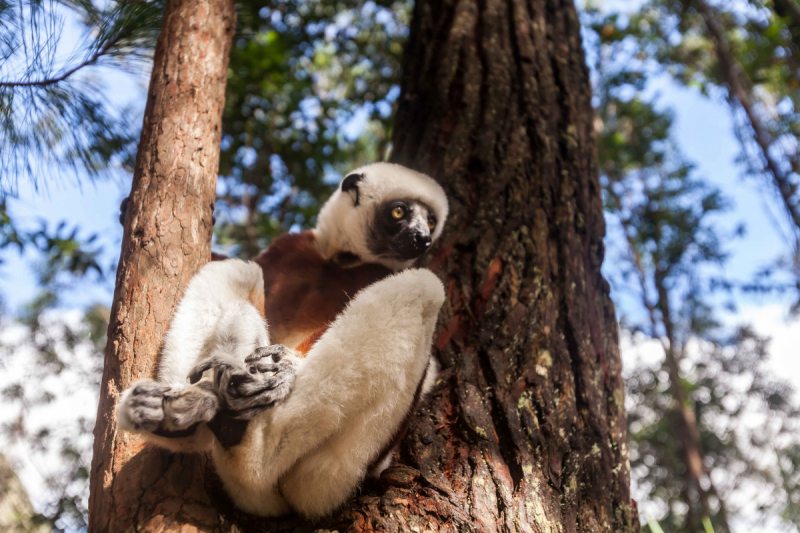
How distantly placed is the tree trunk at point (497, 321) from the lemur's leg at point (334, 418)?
5.1 inches

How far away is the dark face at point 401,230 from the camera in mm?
3119

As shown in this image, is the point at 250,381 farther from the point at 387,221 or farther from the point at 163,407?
the point at 387,221

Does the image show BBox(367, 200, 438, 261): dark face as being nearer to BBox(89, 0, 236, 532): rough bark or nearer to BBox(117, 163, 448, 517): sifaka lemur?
BBox(117, 163, 448, 517): sifaka lemur

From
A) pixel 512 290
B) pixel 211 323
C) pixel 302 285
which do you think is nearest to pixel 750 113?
pixel 512 290

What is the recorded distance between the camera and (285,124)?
5.94 meters

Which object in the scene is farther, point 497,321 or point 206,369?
point 497,321

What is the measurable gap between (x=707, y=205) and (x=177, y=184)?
11.2 meters

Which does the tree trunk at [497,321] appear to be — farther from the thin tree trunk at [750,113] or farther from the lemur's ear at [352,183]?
the thin tree trunk at [750,113]

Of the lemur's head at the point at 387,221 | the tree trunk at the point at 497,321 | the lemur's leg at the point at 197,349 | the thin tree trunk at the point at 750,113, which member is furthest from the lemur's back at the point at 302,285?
the thin tree trunk at the point at 750,113

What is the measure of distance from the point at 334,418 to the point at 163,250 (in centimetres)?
89

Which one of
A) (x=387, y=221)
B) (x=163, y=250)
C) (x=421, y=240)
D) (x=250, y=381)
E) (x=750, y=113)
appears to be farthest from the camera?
(x=750, y=113)

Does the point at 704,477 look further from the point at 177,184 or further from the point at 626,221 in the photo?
the point at 177,184

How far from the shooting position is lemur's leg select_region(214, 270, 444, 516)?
71.4 inches

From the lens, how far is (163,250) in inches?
73.1
